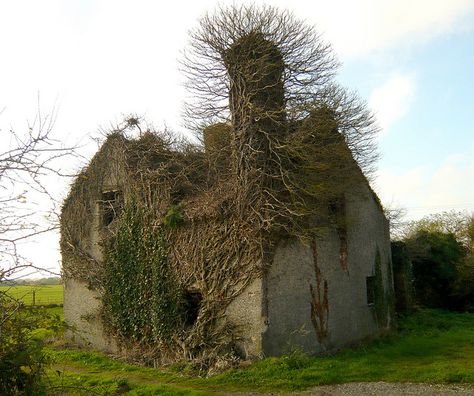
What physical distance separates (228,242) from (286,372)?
3.85 metres

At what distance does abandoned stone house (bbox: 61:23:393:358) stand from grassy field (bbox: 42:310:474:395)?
86 centimetres

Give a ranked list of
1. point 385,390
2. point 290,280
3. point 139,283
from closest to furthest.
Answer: point 385,390, point 290,280, point 139,283

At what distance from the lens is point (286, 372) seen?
12.0 metres

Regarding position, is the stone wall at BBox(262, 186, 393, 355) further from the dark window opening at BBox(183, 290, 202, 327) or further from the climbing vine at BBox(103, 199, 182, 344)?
the climbing vine at BBox(103, 199, 182, 344)

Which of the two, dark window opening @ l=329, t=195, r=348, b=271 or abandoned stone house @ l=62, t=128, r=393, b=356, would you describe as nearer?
abandoned stone house @ l=62, t=128, r=393, b=356

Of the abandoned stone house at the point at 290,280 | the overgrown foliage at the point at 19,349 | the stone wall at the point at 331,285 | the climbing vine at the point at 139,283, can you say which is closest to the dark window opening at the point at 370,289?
the abandoned stone house at the point at 290,280

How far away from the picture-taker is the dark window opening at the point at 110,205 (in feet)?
56.7

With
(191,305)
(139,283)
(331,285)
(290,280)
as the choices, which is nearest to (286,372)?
(290,280)

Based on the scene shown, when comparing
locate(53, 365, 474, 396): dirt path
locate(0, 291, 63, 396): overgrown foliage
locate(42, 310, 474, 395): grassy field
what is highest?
locate(0, 291, 63, 396): overgrown foliage

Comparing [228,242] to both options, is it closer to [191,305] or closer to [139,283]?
[191,305]

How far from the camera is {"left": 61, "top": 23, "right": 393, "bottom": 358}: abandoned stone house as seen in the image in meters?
13.7


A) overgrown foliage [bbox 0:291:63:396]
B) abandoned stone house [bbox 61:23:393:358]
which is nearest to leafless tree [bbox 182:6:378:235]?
abandoned stone house [bbox 61:23:393:358]

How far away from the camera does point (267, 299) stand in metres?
13.4

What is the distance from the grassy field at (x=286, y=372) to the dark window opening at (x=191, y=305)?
1.56 metres
